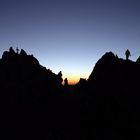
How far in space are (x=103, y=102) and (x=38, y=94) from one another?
2262 centimetres

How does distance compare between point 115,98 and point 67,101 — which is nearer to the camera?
point 115,98

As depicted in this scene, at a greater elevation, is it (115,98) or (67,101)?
(67,101)

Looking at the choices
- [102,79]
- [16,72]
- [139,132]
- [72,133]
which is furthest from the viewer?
[16,72]

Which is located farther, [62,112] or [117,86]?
[62,112]

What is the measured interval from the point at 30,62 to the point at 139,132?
43.4 m

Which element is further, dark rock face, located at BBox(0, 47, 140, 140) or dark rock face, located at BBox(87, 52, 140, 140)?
dark rock face, located at BBox(0, 47, 140, 140)

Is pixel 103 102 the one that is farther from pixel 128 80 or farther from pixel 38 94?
pixel 38 94

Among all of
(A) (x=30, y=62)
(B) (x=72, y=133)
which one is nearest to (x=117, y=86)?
(B) (x=72, y=133)

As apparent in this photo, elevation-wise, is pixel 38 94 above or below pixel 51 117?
above

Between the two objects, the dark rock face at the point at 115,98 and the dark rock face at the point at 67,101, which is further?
the dark rock face at the point at 67,101

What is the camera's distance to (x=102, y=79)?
244 feet

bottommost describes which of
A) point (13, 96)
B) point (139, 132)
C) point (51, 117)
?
point (139, 132)

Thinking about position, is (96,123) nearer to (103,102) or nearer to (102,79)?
(103,102)

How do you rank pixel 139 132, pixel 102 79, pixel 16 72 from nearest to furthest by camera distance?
1. pixel 139 132
2. pixel 102 79
3. pixel 16 72
